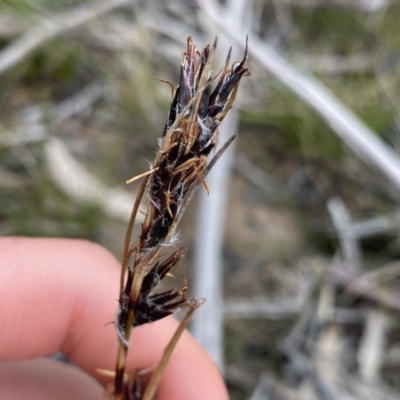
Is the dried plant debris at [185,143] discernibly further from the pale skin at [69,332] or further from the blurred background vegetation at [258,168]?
the blurred background vegetation at [258,168]

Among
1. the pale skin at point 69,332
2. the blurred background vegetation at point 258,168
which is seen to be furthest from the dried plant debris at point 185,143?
the blurred background vegetation at point 258,168

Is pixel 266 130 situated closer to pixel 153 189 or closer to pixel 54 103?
pixel 54 103

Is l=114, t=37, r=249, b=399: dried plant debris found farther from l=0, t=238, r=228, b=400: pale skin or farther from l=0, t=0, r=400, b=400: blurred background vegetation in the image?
l=0, t=0, r=400, b=400: blurred background vegetation

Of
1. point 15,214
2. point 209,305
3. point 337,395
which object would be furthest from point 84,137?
point 337,395

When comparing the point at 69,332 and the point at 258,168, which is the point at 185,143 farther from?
the point at 258,168

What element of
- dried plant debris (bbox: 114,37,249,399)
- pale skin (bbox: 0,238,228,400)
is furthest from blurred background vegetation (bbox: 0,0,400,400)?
dried plant debris (bbox: 114,37,249,399)
